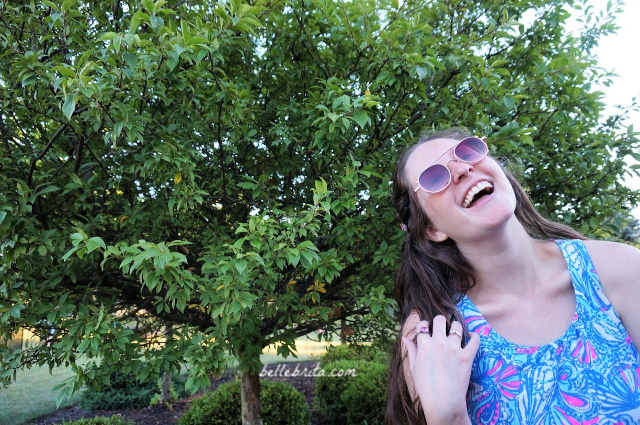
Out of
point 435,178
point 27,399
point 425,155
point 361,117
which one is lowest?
point 27,399

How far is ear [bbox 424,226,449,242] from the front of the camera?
1.52m

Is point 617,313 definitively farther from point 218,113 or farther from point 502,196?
point 218,113

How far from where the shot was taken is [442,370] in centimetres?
115

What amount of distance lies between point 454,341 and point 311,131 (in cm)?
193

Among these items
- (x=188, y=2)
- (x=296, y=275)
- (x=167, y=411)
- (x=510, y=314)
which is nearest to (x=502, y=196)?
(x=510, y=314)

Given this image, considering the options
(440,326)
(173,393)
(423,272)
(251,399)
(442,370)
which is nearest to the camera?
(442,370)

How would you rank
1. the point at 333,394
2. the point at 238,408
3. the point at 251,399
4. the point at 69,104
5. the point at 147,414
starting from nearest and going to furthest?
1. the point at 69,104
2. the point at 251,399
3. the point at 238,408
4. the point at 333,394
5. the point at 147,414

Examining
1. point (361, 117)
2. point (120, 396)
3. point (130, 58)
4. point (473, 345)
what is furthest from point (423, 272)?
point (120, 396)

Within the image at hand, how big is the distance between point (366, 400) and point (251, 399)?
86.7 inches

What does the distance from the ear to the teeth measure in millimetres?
179

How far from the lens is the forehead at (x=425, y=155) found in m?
1.52

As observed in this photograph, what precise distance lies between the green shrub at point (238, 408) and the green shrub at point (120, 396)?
2.67 metres

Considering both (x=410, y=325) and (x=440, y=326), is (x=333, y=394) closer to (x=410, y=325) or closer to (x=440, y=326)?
(x=410, y=325)

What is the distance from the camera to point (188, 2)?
2865 millimetres
